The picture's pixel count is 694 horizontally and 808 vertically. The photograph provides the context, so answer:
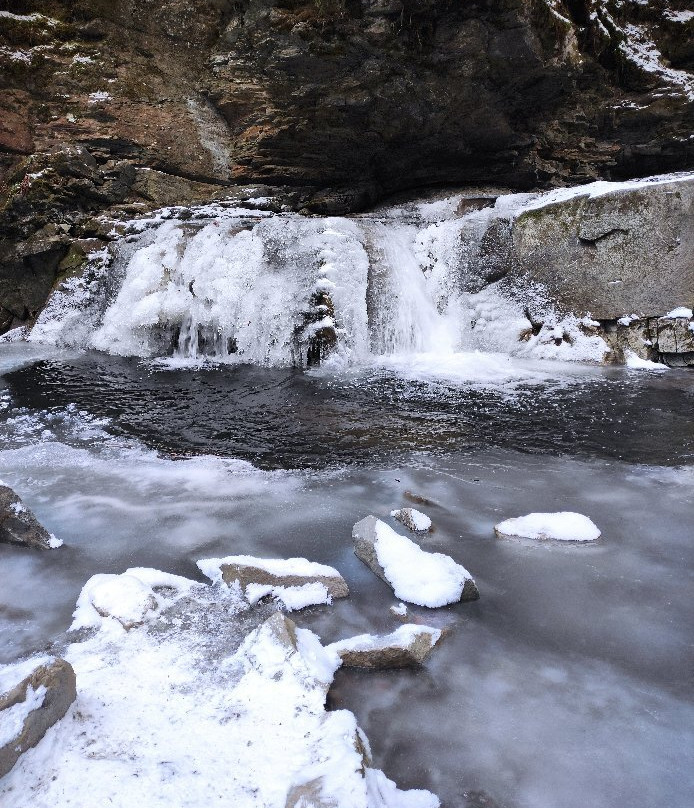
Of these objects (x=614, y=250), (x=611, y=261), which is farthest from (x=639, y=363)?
(x=614, y=250)

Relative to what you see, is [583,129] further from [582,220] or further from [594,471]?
[594,471]

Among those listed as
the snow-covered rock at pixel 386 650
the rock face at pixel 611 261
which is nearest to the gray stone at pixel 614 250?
the rock face at pixel 611 261

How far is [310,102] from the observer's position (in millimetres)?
9711

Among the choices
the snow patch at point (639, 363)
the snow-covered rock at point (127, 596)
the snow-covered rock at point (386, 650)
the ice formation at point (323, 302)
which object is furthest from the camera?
the ice formation at point (323, 302)

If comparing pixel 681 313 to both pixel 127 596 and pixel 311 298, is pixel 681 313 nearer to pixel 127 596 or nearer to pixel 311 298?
pixel 311 298

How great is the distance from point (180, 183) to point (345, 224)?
5463 mm

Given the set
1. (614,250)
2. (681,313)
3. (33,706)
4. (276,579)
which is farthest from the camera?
(614,250)

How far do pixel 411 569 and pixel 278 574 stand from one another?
53cm

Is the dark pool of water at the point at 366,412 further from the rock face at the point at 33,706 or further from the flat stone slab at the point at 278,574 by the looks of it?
the rock face at the point at 33,706

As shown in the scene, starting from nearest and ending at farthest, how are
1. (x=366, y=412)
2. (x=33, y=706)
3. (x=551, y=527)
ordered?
(x=33, y=706) < (x=551, y=527) < (x=366, y=412)

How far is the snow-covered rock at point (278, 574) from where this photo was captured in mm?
1905

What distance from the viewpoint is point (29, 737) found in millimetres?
1128

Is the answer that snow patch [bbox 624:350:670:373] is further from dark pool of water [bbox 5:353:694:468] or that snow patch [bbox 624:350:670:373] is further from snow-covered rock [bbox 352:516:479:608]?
snow-covered rock [bbox 352:516:479:608]

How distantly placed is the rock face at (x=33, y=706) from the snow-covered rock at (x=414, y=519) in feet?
5.09
